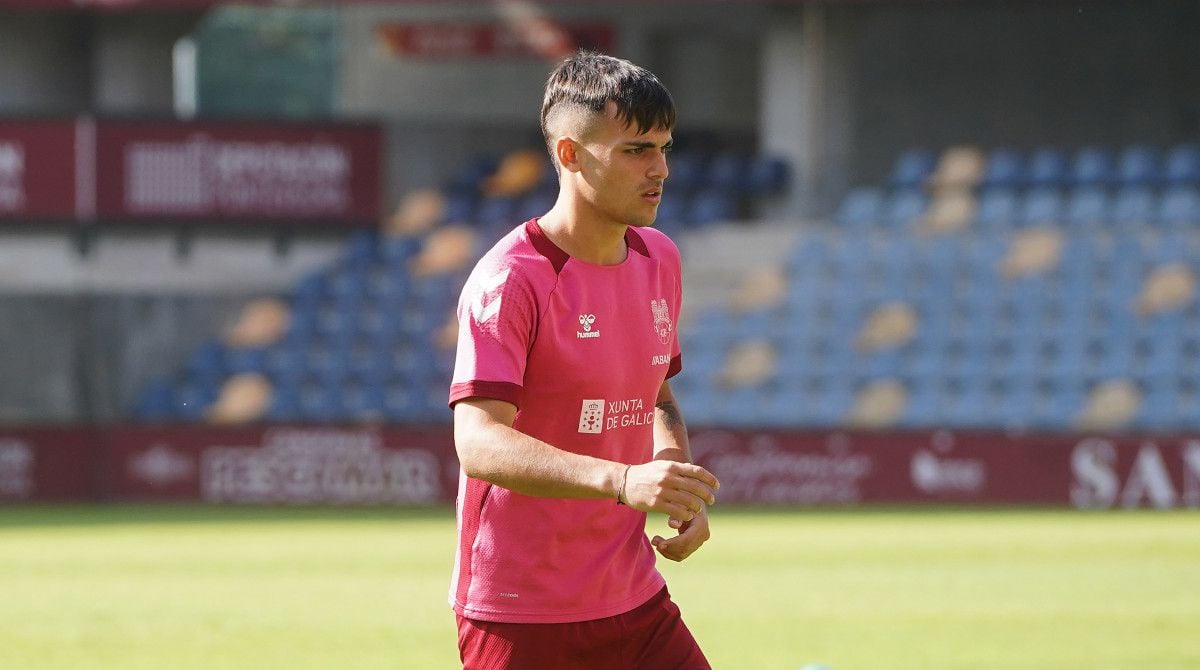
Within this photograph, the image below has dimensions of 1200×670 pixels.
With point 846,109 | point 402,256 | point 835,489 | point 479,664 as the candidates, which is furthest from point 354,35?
point 479,664

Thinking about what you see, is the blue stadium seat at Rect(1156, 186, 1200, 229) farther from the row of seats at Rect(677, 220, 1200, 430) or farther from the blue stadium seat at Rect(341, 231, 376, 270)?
the blue stadium seat at Rect(341, 231, 376, 270)

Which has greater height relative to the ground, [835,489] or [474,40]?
[474,40]

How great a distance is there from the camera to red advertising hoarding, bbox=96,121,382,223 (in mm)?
25516

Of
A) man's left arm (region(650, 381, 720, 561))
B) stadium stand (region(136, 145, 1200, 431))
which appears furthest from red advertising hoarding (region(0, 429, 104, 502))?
man's left arm (region(650, 381, 720, 561))

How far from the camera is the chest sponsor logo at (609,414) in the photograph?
4.43 metres

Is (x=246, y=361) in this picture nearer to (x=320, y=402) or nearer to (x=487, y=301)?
(x=320, y=402)

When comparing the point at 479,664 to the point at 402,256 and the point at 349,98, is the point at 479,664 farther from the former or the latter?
the point at 349,98

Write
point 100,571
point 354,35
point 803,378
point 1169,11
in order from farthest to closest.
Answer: point 354,35
point 1169,11
point 803,378
point 100,571

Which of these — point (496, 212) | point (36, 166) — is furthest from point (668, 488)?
point (36, 166)

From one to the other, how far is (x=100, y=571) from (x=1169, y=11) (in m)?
18.5

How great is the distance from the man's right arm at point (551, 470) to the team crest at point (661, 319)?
1.67 feet

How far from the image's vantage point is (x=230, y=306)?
26.4 meters

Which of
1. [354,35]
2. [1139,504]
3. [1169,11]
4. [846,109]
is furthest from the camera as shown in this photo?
[354,35]

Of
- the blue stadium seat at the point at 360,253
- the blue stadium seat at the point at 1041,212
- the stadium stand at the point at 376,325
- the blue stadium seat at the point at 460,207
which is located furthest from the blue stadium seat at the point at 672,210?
the blue stadium seat at the point at 1041,212
